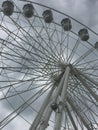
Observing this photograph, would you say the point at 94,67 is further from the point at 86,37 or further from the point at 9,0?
the point at 9,0

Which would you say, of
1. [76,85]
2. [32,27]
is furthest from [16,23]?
[76,85]

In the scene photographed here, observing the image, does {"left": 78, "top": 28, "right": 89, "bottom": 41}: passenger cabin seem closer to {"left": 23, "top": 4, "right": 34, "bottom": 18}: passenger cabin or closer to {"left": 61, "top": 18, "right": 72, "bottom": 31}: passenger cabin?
{"left": 61, "top": 18, "right": 72, "bottom": 31}: passenger cabin

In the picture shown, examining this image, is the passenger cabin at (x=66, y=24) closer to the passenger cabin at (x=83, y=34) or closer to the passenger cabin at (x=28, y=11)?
the passenger cabin at (x=83, y=34)

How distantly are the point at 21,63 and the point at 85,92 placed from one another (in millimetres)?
5262

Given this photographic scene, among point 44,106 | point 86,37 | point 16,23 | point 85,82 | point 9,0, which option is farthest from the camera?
point 86,37

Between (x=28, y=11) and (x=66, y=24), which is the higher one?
(x=28, y=11)

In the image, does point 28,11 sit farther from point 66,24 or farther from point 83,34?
point 83,34

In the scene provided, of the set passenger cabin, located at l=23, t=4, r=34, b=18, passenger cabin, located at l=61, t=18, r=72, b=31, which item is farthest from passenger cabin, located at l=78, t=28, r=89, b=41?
passenger cabin, located at l=23, t=4, r=34, b=18

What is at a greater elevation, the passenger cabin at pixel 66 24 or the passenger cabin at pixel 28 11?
the passenger cabin at pixel 28 11

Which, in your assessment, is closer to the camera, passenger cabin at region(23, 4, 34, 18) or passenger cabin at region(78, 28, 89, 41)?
passenger cabin at region(23, 4, 34, 18)

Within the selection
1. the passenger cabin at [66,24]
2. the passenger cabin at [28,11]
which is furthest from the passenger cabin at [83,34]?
the passenger cabin at [28,11]

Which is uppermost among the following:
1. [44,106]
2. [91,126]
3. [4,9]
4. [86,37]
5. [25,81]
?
[4,9]

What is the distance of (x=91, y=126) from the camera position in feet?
80.2

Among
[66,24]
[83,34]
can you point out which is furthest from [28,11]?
[83,34]
